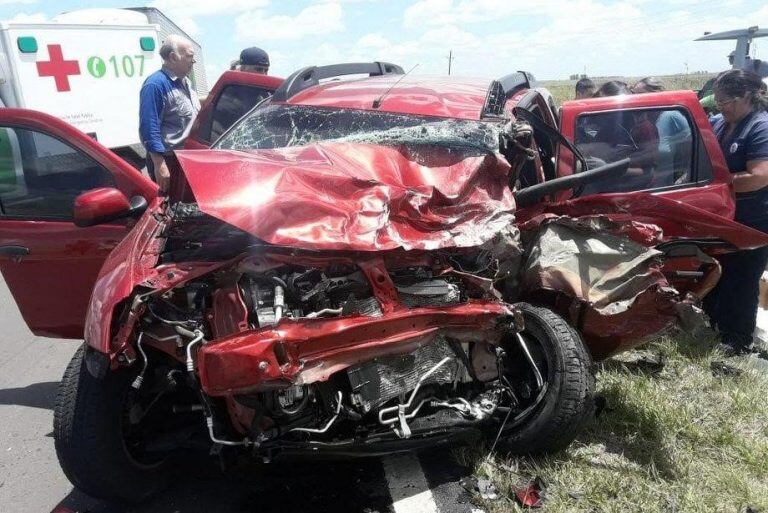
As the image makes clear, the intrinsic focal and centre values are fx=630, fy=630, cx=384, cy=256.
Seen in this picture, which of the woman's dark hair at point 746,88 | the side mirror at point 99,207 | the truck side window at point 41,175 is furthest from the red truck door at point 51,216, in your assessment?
the woman's dark hair at point 746,88

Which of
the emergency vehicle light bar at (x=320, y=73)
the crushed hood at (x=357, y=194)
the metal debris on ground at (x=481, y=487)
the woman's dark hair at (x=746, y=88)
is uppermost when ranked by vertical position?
the emergency vehicle light bar at (x=320, y=73)

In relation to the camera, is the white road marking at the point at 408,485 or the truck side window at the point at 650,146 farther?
the truck side window at the point at 650,146

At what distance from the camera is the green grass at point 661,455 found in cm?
273

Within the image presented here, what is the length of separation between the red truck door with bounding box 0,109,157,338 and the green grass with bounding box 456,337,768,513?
2359 millimetres

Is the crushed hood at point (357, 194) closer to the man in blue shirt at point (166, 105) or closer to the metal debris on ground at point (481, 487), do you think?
the metal debris on ground at point (481, 487)

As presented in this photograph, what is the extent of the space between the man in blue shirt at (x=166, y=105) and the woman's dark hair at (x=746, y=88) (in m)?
3.96

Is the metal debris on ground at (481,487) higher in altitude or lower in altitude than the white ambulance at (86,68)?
lower

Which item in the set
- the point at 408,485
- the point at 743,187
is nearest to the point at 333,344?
the point at 408,485

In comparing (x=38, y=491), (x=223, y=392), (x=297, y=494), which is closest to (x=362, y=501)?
(x=297, y=494)

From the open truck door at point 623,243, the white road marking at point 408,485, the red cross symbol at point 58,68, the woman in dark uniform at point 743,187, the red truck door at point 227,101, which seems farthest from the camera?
the red cross symbol at point 58,68

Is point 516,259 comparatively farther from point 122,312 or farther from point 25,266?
point 25,266

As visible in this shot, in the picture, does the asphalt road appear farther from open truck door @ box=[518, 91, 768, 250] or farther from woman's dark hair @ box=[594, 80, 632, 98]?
woman's dark hair @ box=[594, 80, 632, 98]

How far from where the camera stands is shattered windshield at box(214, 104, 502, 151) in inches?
132

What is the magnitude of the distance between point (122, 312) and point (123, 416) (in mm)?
660
